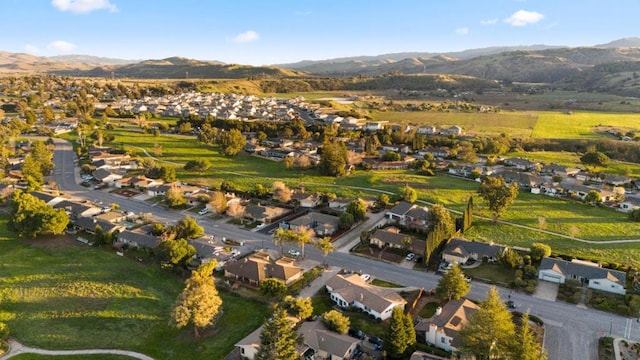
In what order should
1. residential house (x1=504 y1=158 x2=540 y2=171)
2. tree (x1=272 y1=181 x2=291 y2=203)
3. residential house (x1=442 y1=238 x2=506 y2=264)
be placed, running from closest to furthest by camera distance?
residential house (x1=442 y1=238 x2=506 y2=264) → tree (x1=272 y1=181 x2=291 y2=203) → residential house (x1=504 y1=158 x2=540 y2=171)

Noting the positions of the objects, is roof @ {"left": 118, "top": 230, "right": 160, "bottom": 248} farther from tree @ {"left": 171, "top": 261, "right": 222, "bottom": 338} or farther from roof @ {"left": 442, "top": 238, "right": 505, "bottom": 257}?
roof @ {"left": 442, "top": 238, "right": 505, "bottom": 257}

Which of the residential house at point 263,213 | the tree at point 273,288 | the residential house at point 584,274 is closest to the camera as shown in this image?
the tree at point 273,288

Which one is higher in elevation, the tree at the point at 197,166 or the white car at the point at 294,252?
the tree at the point at 197,166

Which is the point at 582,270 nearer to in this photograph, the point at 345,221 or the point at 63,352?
the point at 345,221

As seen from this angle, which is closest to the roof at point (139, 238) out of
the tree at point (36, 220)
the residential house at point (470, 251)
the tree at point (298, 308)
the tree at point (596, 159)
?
the tree at point (36, 220)

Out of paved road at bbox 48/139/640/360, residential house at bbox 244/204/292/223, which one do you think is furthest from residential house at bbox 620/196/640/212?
residential house at bbox 244/204/292/223

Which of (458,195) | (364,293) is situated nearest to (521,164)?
(458,195)

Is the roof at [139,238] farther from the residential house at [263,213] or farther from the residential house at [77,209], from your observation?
the residential house at [263,213]
